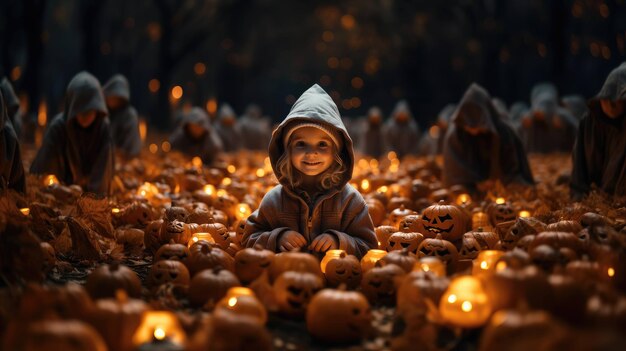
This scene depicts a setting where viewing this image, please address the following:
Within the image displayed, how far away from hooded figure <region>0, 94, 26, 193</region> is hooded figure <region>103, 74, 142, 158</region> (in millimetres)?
6765

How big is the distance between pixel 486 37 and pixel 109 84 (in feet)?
60.2

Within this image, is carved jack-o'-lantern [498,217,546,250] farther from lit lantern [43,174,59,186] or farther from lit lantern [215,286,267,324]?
lit lantern [43,174,59,186]

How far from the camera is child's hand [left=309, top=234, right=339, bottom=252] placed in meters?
4.89

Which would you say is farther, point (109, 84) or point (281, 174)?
point (109, 84)

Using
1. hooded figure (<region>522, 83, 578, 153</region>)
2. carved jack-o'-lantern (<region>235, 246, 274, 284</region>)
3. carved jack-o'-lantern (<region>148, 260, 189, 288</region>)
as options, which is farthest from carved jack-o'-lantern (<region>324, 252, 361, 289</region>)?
hooded figure (<region>522, 83, 578, 153</region>)

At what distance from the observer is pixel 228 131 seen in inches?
886

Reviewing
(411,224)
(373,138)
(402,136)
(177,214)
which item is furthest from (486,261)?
(402,136)

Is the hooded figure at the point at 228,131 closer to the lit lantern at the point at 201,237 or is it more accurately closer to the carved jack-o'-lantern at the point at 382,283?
the lit lantern at the point at 201,237

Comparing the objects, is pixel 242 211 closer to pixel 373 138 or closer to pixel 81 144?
pixel 81 144

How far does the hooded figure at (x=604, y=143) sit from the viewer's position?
714 centimetres

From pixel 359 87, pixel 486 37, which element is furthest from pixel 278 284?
pixel 359 87

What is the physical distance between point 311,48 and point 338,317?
1707 inches

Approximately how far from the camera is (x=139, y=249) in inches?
240

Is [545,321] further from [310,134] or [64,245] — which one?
[64,245]
